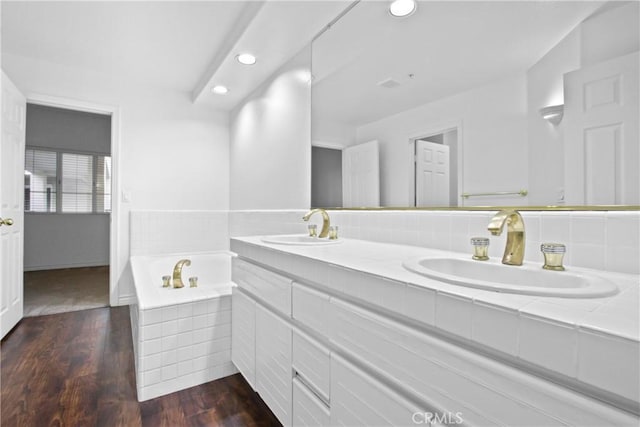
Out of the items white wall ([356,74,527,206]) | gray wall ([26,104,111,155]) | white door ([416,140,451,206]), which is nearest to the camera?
white wall ([356,74,527,206])

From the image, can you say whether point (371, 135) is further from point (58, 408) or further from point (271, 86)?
point (58, 408)

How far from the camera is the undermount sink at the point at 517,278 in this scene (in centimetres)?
57

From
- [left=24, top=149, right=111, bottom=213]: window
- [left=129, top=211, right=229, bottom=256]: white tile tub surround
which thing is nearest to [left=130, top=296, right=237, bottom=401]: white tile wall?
[left=129, top=211, right=229, bottom=256]: white tile tub surround

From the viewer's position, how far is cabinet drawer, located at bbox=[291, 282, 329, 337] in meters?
0.95

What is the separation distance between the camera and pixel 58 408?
1488 millimetres

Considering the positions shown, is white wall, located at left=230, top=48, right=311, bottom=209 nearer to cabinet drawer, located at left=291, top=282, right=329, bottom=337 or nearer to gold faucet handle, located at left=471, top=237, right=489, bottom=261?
cabinet drawer, located at left=291, top=282, right=329, bottom=337

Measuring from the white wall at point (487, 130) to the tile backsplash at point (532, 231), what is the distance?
3.7 inches

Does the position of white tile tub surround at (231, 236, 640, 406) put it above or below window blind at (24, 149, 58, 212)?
below

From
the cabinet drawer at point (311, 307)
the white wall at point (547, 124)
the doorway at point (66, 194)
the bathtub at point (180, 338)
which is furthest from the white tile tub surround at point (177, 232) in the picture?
the white wall at point (547, 124)

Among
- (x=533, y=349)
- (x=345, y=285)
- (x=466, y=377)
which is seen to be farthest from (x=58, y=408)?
(x=533, y=349)

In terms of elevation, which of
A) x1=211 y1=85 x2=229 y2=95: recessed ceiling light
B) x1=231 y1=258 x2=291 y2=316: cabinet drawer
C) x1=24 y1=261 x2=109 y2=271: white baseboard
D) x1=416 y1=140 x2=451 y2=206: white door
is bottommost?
x1=24 y1=261 x2=109 y2=271: white baseboard

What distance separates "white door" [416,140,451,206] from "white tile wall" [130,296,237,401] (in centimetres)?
119

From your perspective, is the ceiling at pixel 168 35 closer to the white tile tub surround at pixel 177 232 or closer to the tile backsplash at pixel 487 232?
the tile backsplash at pixel 487 232

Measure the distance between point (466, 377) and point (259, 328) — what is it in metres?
1.01
